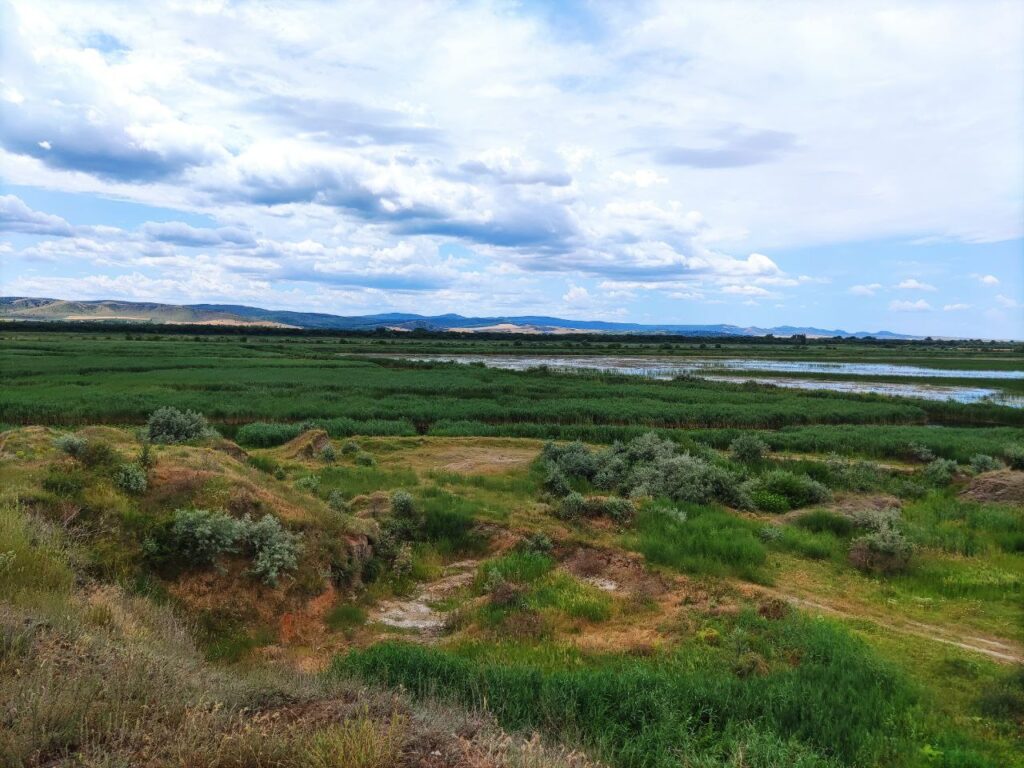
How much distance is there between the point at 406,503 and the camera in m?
13.8

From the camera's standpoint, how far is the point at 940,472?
19.2m

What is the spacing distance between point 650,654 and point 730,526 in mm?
6369

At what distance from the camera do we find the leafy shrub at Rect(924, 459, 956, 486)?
19000mm

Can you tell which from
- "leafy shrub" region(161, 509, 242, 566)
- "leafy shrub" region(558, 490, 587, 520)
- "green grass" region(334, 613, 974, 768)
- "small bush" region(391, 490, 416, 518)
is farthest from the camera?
"leafy shrub" region(558, 490, 587, 520)

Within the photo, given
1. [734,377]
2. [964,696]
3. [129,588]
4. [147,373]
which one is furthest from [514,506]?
[734,377]

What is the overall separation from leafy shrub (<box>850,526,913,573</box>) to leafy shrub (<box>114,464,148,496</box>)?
43.9 ft

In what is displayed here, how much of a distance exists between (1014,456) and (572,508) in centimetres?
1959

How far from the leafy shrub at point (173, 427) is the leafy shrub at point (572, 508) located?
10664mm

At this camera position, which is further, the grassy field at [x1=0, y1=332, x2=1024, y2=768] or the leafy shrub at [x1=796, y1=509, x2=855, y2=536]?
the leafy shrub at [x1=796, y1=509, x2=855, y2=536]

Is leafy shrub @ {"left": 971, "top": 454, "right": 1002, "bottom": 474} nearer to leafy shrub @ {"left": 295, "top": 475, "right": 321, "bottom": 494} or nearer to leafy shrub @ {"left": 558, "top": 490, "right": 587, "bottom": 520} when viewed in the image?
leafy shrub @ {"left": 558, "top": 490, "right": 587, "bottom": 520}

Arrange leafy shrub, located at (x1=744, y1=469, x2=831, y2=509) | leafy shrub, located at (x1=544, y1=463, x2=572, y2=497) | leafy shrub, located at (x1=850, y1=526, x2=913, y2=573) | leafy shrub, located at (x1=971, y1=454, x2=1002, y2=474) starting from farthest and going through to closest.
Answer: leafy shrub, located at (x1=971, y1=454, x2=1002, y2=474) < leafy shrub, located at (x1=544, y1=463, x2=572, y2=497) < leafy shrub, located at (x1=744, y1=469, x2=831, y2=509) < leafy shrub, located at (x1=850, y1=526, x2=913, y2=573)

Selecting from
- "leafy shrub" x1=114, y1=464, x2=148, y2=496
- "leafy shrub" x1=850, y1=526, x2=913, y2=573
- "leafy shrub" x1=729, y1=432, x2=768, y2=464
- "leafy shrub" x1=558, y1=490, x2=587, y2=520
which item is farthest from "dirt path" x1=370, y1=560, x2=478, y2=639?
"leafy shrub" x1=729, y1=432, x2=768, y2=464

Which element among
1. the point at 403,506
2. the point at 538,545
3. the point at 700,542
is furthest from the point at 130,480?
the point at 700,542

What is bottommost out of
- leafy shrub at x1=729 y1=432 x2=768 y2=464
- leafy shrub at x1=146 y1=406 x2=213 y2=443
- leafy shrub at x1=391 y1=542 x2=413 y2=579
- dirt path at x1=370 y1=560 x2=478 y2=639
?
dirt path at x1=370 y1=560 x2=478 y2=639
